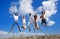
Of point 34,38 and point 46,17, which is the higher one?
point 46,17

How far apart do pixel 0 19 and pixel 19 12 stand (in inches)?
17.6

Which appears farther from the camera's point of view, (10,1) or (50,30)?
(10,1)

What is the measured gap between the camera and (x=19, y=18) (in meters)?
3.78

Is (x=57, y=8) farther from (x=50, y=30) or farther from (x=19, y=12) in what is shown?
(x=19, y=12)

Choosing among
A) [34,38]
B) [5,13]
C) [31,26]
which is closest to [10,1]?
[5,13]

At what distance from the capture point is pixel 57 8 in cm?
356

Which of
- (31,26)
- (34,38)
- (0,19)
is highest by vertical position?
(0,19)

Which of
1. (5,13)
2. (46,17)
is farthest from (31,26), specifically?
(5,13)

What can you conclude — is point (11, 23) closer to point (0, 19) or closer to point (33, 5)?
point (0, 19)

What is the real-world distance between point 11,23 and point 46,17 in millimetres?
755

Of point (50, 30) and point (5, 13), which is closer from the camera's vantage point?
point (50, 30)

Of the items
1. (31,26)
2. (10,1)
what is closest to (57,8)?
(31,26)

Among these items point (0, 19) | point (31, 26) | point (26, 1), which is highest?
point (26, 1)

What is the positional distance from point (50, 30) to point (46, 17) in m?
0.27
